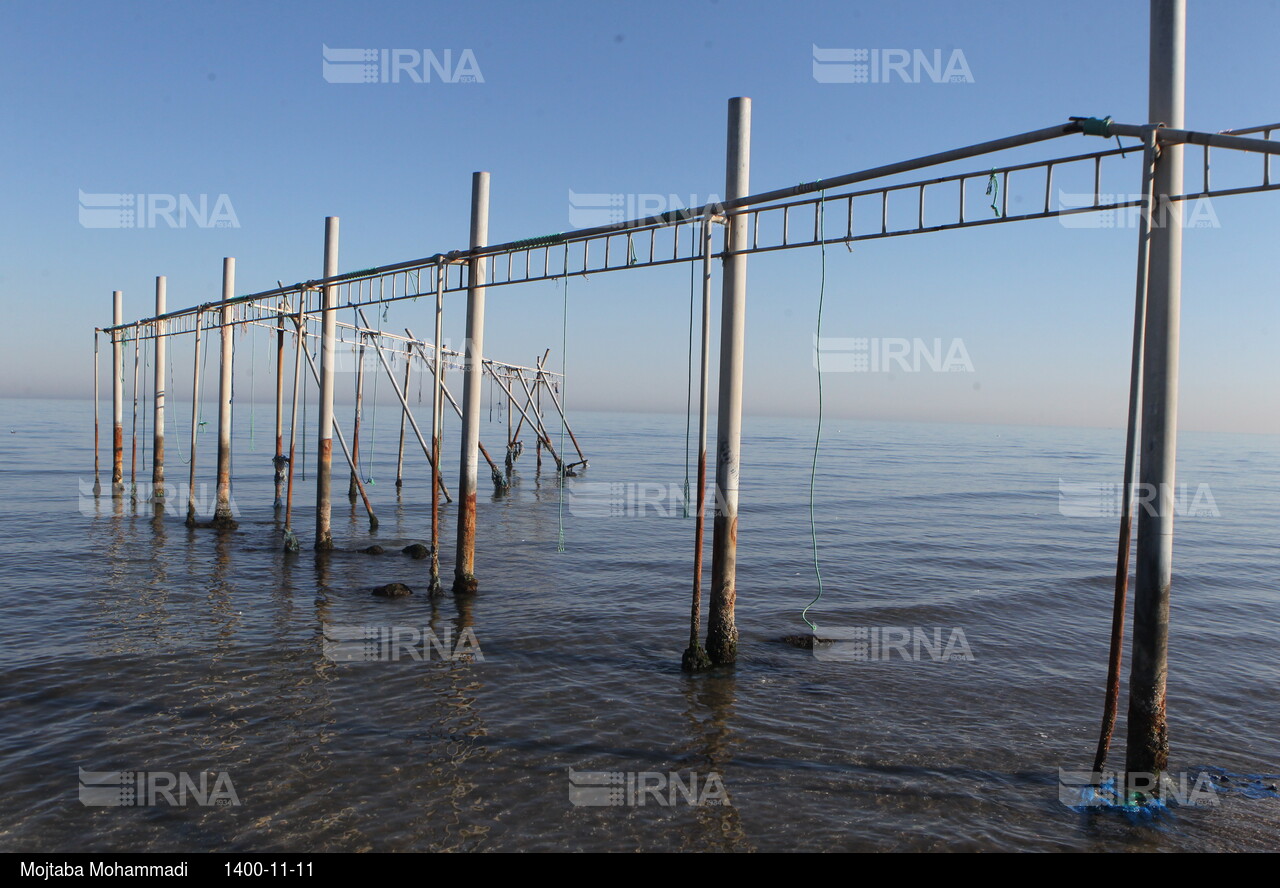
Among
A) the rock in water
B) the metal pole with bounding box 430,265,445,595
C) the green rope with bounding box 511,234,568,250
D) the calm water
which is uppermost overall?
the green rope with bounding box 511,234,568,250

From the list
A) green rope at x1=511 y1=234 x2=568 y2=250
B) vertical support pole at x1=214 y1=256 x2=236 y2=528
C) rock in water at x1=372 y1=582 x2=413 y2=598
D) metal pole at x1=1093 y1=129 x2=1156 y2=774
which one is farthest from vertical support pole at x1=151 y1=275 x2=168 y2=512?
metal pole at x1=1093 y1=129 x2=1156 y2=774

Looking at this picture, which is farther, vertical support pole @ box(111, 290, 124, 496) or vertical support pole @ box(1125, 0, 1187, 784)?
vertical support pole @ box(111, 290, 124, 496)

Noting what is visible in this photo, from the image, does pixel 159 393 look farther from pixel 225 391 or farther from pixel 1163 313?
pixel 1163 313

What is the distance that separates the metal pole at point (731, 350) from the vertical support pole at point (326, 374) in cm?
959

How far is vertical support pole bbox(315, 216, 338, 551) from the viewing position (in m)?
16.0

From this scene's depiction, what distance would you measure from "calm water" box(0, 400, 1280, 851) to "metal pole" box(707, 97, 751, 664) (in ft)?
6.00

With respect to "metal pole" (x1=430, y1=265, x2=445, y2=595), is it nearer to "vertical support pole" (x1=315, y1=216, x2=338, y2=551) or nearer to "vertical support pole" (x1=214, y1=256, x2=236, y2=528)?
"vertical support pole" (x1=315, y1=216, x2=338, y2=551)

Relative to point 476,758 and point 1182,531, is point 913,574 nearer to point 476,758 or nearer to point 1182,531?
point 476,758

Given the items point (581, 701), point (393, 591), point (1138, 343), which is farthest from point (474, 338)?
point (1138, 343)

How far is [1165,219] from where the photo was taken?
605 centimetres

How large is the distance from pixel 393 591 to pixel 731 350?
8.11 meters

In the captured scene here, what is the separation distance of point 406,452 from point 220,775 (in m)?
49.5

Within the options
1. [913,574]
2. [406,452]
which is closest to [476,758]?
[913,574]
